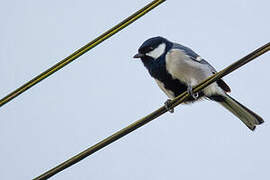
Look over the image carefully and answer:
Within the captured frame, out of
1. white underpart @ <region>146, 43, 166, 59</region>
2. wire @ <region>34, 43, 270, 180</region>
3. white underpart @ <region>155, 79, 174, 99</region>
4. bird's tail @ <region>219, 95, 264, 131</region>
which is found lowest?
wire @ <region>34, 43, 270, 180</region>

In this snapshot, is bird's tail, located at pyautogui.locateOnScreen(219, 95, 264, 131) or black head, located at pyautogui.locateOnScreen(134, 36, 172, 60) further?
black head, located at pyautogui.locateOnScreen(134, 36, 172, 60)

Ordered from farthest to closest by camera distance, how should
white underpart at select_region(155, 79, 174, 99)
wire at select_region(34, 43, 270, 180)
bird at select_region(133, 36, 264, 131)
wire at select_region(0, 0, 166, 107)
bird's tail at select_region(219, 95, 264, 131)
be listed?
white underpart at select_region(155, 79, 174, 99) < bird at select_region(133, 36, 264, 131) < bird's tail at select_region(219, 95, 264, 131) < wire at select_region(0, 0, 166, 107) < wire at select_region(34, 43, 270, 180)

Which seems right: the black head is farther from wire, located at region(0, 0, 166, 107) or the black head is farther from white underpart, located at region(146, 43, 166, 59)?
wire, located at region(0, 0, 166, 107)

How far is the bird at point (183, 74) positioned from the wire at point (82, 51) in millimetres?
1558

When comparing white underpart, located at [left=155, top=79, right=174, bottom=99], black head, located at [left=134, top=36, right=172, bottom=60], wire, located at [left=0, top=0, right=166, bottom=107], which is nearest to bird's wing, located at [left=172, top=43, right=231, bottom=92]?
black head, located at [left=134, top=36, right=172, bottom=60]

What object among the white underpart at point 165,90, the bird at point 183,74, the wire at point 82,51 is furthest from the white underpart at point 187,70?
the wire at point 82,51

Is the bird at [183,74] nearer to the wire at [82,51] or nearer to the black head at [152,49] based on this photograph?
the black head at [152,49]

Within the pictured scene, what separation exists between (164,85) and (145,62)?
1.12 ft

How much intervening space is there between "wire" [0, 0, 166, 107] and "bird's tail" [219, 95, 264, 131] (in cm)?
182

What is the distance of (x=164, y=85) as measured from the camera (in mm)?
4539

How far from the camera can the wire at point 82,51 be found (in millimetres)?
2887

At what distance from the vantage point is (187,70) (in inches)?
176

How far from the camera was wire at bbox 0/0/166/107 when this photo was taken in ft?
9.47

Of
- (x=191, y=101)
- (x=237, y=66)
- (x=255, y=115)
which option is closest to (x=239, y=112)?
(x=255, y=115)
